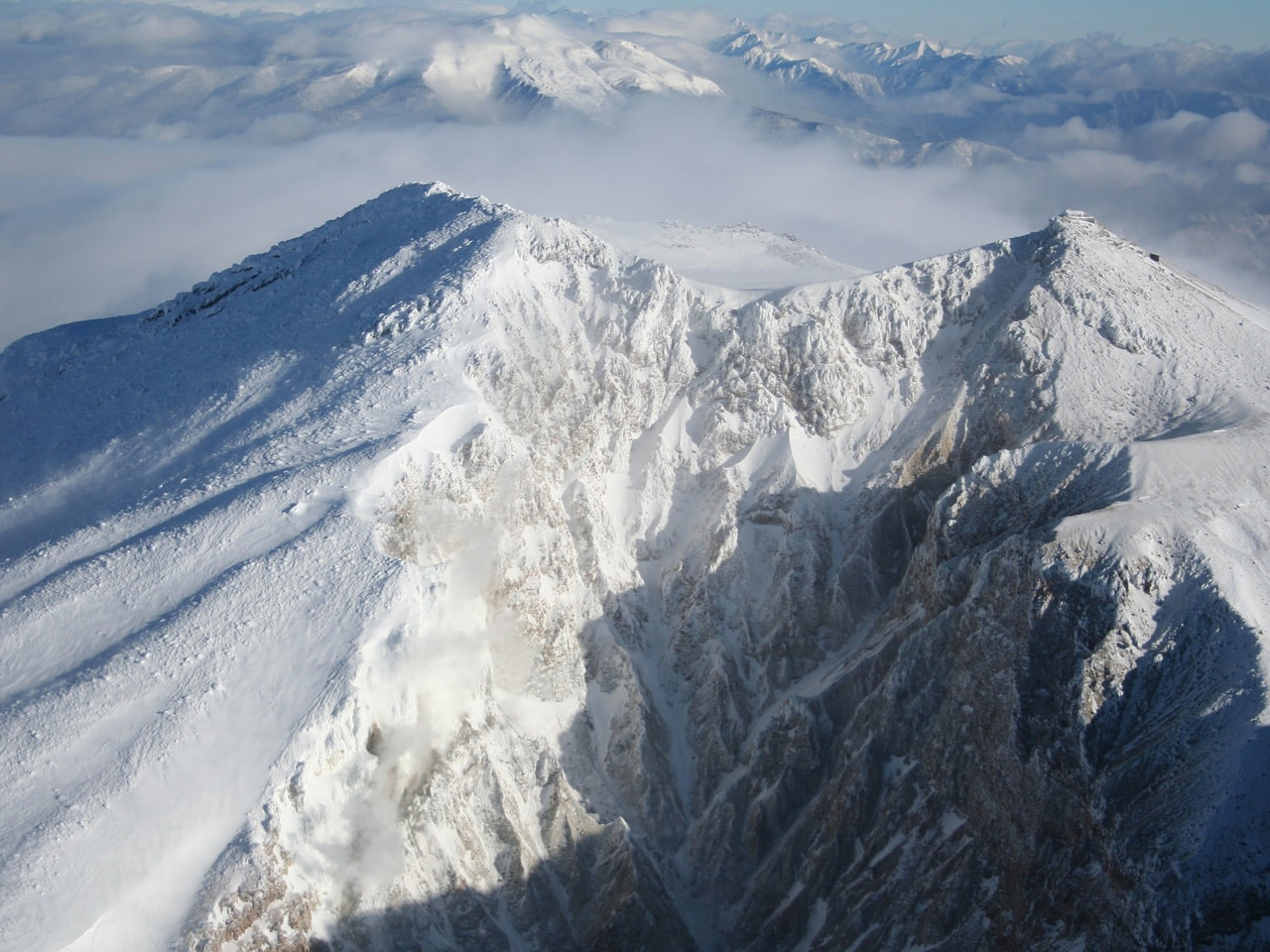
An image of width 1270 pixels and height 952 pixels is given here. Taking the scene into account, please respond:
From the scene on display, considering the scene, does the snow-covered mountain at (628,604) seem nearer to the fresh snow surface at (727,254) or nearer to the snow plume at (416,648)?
the snow plume at (416,648)

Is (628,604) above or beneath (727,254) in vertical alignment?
→ beneath

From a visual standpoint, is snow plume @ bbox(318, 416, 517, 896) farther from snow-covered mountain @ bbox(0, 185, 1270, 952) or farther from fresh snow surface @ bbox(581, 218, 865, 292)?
fresh snow surface @ bbox(581, 218, 865, 292)

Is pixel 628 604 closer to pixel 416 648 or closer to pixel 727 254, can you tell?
pixel 416 648

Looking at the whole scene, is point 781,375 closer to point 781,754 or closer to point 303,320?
point 781,754

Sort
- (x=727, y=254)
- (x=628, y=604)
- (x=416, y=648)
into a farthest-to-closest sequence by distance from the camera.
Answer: (x=727, y=254)
(x=628, y=604)
(x=416, y=648)

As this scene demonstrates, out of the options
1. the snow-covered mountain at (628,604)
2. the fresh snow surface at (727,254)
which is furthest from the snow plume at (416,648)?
the fresh snow surface at (727,254)

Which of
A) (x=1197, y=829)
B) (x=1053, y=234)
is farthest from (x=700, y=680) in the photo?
(x=1053, y=234)

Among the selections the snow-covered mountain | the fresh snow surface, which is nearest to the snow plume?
the snow-covered mountain

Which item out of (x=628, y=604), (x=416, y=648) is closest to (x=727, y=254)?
(x=628, y=604)
